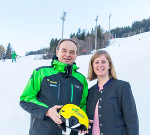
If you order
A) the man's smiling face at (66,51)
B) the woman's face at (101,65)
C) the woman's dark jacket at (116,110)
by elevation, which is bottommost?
the woman's dark jacket at (116,110)

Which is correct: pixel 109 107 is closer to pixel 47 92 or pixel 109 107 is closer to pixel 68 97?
pixel 68 97

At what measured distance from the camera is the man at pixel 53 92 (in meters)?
1.62

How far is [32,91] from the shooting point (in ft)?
5.75

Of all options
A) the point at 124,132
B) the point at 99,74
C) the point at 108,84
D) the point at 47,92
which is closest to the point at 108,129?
the point at 124,132

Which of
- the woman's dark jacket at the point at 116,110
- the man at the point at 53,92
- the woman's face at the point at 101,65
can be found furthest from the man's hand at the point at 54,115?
the woman's face at the point at 101,65

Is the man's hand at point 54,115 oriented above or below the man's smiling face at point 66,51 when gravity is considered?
below

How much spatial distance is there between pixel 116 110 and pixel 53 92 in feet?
3.03

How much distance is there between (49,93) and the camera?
5.82 feet

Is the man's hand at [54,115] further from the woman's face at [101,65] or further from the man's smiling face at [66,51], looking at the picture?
the woman's face at [101,65]

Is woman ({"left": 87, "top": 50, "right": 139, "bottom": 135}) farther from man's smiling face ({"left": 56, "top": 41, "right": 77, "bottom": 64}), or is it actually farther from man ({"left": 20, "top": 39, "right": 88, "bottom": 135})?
man's smiling face ({"left": 56, "top": 41, "right": 77, "bottom": 64})

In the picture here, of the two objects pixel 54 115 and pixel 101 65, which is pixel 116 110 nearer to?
pixel 101 65

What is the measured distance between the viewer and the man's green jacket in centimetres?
165

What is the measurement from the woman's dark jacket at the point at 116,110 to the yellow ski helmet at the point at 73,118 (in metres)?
0.50

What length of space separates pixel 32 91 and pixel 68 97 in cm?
48
